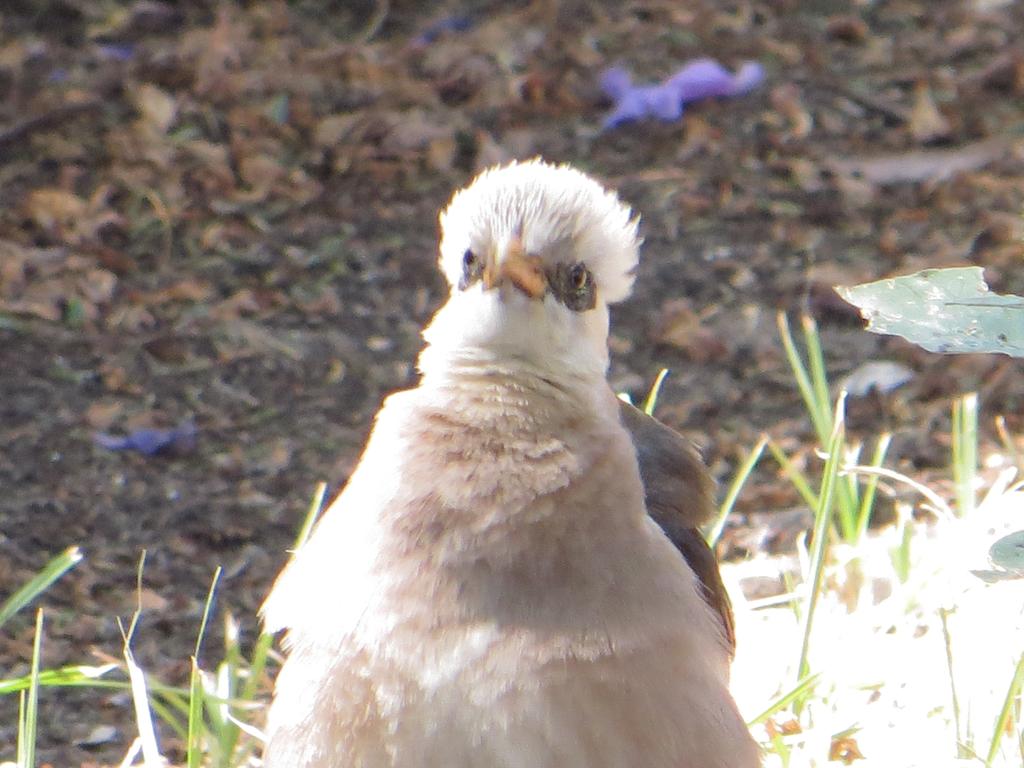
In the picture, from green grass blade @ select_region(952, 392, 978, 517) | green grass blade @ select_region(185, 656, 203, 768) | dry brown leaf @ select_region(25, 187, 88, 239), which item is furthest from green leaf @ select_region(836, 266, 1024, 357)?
dry brown leaf @ select_region(25, 187, 88, 239)

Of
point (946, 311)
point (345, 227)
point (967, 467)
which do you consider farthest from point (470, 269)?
point (345, 227)

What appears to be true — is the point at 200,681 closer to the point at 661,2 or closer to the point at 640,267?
the point at 640,267

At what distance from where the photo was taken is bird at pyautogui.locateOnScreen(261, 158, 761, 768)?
7.73ft

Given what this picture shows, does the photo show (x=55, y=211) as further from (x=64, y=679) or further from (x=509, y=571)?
(x=509, y=571)

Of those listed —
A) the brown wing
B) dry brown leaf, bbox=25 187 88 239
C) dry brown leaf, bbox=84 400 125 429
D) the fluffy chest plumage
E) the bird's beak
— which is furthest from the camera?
dry brown leaf, bbox=25 187 88 239

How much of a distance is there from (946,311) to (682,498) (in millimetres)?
803

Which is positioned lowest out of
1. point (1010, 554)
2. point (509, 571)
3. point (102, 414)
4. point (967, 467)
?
point (102, 414)

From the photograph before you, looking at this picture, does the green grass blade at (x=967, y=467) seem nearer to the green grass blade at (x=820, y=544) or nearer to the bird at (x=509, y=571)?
the green grass blade at (x=820, y=544)

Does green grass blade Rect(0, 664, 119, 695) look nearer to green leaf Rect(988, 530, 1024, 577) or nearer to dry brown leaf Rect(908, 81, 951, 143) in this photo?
green leaf Rect(988, 530, 1024, 577)

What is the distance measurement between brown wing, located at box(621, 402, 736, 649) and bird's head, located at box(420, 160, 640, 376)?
242 millimetres

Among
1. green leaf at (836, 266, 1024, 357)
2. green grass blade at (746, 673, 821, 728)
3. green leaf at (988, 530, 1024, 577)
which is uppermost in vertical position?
green leaf at (836, 266, 1024, 357)

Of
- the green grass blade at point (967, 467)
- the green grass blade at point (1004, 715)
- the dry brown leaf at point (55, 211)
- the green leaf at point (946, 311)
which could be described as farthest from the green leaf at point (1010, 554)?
the dry brown leaf at point (55, 211)

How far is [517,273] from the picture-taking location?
2.56 metres

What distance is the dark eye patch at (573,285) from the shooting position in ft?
8.68
